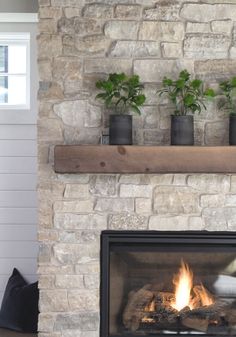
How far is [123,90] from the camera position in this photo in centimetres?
312

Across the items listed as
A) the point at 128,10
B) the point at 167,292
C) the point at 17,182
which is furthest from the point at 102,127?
the point at 17,182

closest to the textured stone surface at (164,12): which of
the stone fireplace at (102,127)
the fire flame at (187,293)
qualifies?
the stone fireplace at (102,127)

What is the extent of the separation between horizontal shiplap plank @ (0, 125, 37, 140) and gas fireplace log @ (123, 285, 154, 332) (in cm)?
136

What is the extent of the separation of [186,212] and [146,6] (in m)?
1.12

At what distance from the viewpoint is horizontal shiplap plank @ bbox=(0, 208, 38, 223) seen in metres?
4.04

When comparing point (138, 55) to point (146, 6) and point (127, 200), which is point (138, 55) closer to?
point (146, 6)

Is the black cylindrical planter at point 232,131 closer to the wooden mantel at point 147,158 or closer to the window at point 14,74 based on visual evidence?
the wooden mantel at point 147,158

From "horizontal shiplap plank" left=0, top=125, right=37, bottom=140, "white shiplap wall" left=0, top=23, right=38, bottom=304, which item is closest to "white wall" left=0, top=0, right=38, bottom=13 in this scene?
"white shiplap wall" left=0, top=23, right=38, bottom=304

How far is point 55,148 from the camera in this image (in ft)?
10.0

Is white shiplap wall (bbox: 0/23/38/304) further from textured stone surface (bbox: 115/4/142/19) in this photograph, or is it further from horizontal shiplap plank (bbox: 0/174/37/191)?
textured stone surface (bbox: 115/4/142/19)

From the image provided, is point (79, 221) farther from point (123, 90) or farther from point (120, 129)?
point (123, 90)

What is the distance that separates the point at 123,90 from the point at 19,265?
158cm

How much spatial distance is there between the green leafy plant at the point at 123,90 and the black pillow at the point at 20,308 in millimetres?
1397

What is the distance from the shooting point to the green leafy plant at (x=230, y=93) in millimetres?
3088
